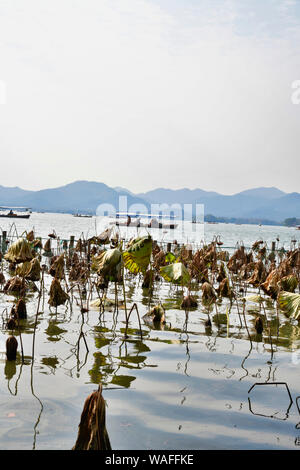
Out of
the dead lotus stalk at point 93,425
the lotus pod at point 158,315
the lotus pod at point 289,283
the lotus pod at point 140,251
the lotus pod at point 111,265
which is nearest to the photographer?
the dead lotus stalk at point 93,425

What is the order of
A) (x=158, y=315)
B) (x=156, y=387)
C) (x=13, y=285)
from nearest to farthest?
(x=156, y=387)
(x=158, y=315)
(x=13, y=285)

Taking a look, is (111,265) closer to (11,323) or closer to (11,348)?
(11,348)

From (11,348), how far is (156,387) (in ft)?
5.46

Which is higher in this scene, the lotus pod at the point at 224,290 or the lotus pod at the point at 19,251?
the lotus pod at the point at 19,251

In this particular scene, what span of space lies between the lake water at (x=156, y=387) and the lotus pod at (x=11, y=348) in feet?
0.30

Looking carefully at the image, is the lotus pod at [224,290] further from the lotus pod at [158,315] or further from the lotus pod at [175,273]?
the lotus pod at [175,273]

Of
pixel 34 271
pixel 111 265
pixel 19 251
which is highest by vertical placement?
pixel 19 251

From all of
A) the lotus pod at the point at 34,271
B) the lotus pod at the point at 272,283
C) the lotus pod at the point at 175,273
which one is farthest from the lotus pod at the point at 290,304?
the lotus pod at the point at 34,271

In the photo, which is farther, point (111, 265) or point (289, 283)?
point (289, 283)

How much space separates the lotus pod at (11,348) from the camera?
4.89 meters

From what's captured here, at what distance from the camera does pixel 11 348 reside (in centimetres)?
491

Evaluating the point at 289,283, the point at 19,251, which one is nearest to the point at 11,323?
the point at 19,251

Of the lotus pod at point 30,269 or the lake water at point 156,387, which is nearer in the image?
the lake water at point 156,387

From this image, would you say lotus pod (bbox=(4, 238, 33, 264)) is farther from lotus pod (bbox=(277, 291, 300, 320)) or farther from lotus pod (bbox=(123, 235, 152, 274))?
lotus pod (bbox=(277, 291, 300, 320))
